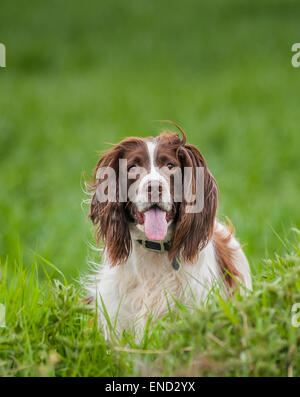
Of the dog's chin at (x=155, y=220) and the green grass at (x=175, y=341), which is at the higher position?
the dog's chin at (x=155, y=220)

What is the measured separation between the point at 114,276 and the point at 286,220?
419cm

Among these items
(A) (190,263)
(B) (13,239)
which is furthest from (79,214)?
(A) (190,263)

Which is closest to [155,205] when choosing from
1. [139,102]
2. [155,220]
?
[155,220]

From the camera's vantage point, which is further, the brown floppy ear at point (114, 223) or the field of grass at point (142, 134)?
the brown floppy ear at point (114, 223)

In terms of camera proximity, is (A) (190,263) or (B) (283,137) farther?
(B) (283,137)

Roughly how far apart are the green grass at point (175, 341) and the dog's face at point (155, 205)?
442mm

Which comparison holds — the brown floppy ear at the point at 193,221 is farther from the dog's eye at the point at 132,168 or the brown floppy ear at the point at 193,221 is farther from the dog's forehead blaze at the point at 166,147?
the dog's eye at the point at 132,168

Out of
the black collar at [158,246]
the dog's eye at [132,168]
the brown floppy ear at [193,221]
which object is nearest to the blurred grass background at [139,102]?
the brown floppy ear at [193,221]

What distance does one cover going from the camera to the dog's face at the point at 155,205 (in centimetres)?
367

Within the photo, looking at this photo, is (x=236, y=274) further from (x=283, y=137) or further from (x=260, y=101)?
(x=260, y=101)

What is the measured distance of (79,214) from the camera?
28.0 feet

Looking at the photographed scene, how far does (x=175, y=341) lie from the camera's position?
9.97 feet

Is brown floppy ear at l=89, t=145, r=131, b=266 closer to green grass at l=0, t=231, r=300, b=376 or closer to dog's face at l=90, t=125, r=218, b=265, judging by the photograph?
dog's face at l=90, t=125, r=218, b=265

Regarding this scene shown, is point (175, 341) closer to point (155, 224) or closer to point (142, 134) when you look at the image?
point (155, 224)
